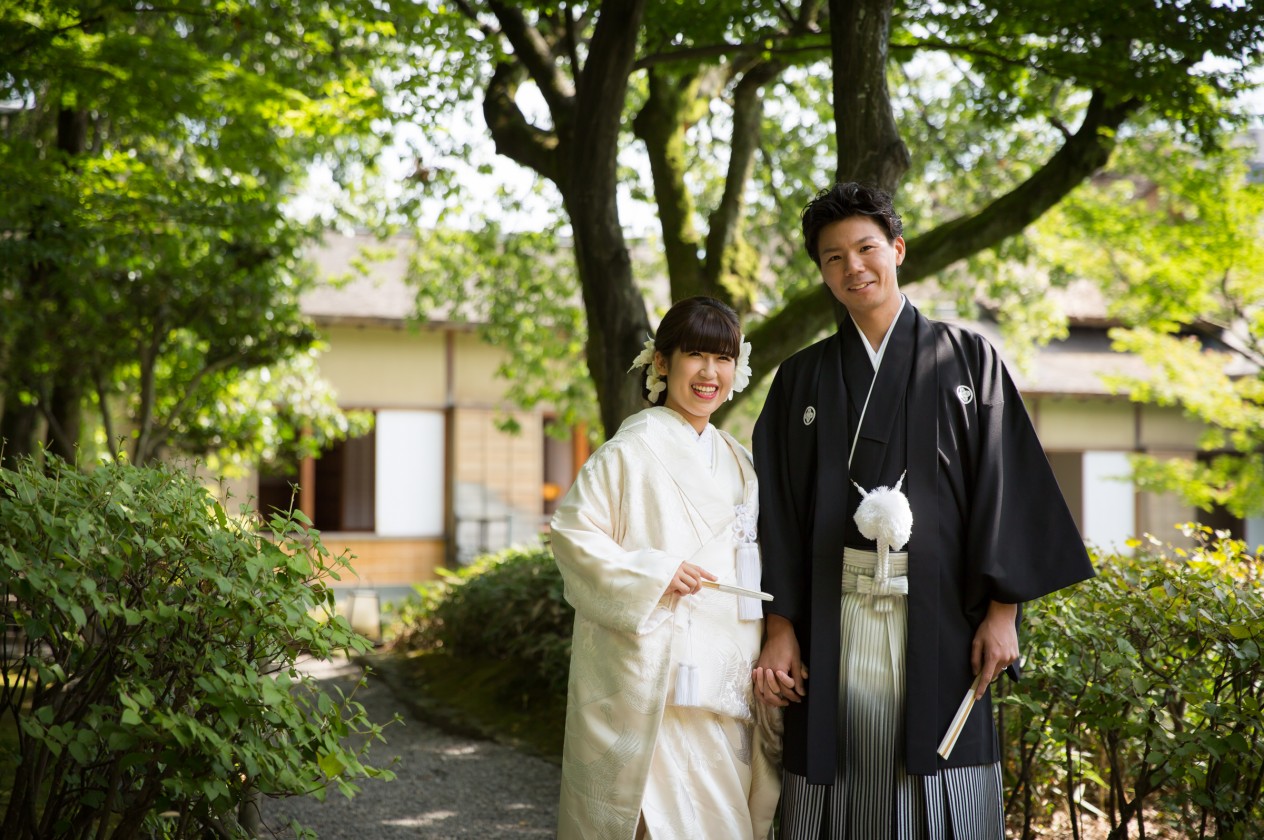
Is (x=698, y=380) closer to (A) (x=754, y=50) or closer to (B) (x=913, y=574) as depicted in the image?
(B) (x=913, y=574)

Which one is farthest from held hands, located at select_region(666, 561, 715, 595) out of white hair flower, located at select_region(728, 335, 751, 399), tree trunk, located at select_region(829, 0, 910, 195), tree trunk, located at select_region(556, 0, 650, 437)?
tree trunk, located at select_region(556, 0, 650, 437)

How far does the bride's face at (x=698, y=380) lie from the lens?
2.95 m

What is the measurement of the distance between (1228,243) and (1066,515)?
900cm

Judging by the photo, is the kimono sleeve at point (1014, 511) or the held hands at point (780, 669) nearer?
the kimono sleeve at point (1014, 511)

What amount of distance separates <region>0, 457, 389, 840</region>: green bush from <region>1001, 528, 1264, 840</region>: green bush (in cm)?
211

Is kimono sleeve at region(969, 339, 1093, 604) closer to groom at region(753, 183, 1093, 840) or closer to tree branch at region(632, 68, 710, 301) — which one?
groom at region(753, 183, 1093, 840)

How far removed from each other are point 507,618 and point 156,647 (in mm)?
5415

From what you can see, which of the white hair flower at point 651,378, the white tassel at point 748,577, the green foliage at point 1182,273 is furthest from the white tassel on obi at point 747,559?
the green foliage at point 1182,273

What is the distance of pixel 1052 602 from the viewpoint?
3.64m

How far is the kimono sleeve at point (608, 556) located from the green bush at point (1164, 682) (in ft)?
4.62

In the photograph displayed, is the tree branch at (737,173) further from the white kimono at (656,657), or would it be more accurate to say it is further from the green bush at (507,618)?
the white kimono at (656,657)

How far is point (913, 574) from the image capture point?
2684mm

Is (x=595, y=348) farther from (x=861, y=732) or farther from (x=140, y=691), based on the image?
(x=140, y=691)

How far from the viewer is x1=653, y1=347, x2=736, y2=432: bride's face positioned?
2.95 m
